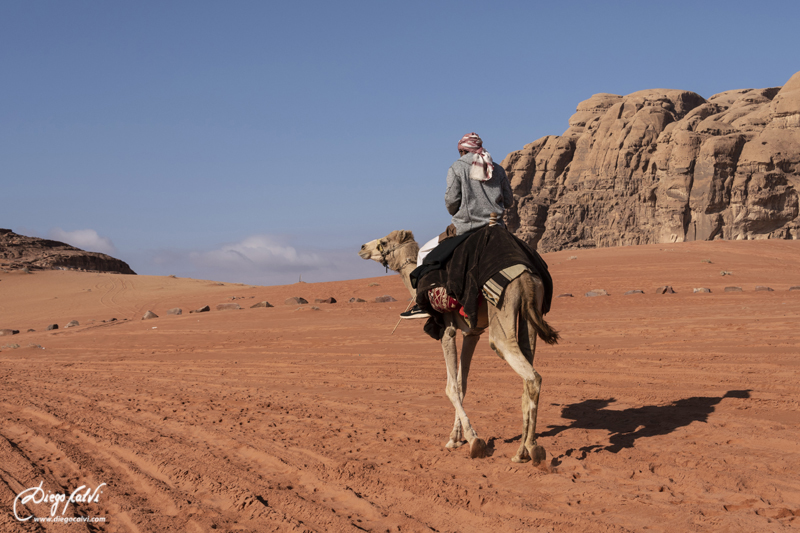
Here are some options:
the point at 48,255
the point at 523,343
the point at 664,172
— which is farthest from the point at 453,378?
the point at 48,255

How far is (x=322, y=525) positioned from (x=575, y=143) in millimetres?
98267

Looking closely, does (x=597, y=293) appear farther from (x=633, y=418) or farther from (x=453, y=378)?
(x=453, y=378)

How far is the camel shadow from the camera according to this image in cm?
676

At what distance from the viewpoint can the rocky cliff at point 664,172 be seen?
67.0 m

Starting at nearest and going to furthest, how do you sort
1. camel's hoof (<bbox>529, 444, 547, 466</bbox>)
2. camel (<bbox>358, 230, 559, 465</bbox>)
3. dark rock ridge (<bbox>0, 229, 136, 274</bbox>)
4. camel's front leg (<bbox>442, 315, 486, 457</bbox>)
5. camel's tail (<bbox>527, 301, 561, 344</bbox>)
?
camel's hoof (<bbox>529, 444, 547, 466</bbox>), camel (<bbox>358, 230, 559, 465</bbox>), camel's tail (<bbox>527, 301, 561, 344</bbox>), camel's front leg (<bbox>442, 315, 486, 457</bbox>), dark rock ridge (<bbox>0, 229, 136, 274</bbox>)

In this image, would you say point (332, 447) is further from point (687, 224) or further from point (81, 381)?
point (687, 224)

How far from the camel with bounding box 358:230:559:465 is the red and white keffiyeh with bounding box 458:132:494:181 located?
1369 mm

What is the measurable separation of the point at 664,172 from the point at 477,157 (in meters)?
78.1

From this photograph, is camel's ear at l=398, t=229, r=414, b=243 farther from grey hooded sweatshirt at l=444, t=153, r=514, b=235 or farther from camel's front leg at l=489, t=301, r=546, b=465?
camel's front leg at l=489, t=301, r=546, b=465

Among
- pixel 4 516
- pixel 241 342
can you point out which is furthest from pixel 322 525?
pixel 241 342

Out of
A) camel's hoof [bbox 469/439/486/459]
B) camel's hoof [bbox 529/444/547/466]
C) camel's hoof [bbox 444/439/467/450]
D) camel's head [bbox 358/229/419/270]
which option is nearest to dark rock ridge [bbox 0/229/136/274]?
camel's head [bbox 358/229/419/270]

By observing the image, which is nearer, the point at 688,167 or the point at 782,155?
the point at 782,155

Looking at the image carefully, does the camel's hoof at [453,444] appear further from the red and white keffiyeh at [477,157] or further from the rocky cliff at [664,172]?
the rocky cliff at [664,172]

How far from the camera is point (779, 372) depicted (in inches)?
374
